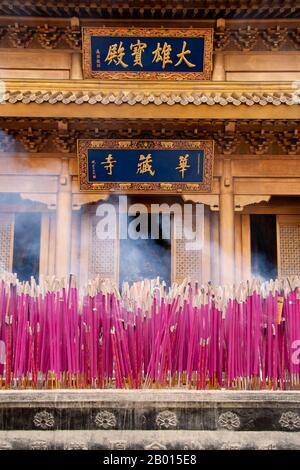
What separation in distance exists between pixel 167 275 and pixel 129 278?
62 centimetres

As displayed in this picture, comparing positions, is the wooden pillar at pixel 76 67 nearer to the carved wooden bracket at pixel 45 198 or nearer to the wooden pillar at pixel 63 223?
the wooden pillar at pixel 63 223

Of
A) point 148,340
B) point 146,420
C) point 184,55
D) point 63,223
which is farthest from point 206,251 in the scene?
point 146,420

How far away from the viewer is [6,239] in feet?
29.2

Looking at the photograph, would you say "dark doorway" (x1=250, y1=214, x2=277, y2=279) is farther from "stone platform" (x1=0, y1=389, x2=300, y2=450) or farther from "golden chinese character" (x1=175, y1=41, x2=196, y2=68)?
"stone platform" (x1=0, y1=389, x2=300, y2=450)

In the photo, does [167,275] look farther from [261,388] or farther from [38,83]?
[261,388]

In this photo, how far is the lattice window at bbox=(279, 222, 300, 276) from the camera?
29.1 feet

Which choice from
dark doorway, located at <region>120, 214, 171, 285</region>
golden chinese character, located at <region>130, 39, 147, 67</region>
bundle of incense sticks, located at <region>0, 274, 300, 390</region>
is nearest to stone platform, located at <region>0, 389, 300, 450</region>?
bundle of incense sticks, located at <region>0, 274, 300, 390</region>

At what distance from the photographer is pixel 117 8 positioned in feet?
27.7

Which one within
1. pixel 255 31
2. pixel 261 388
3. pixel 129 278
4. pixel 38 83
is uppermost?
pixel 255 31

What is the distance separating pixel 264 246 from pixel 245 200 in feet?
3.23

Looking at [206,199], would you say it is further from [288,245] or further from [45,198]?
[45,198]

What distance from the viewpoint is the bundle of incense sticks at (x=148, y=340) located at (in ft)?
13.5
